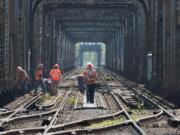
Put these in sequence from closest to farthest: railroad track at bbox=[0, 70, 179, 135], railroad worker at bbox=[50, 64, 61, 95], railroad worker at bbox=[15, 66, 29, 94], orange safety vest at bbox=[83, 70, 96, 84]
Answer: railroad track at bbox=[0, 70, 179, 135] < orange safety vest at bbox=[83, 70, 96, 84] < railroad worker at bbox=[50, 64, 61, 95] < railroad worker at bbox=[15, 66, 29, 94]

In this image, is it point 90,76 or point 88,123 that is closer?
point 88,123

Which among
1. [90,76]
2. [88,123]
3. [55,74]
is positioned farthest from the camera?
[55,74]

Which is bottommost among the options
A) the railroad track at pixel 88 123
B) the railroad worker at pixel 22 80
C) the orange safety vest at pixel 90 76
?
the railroad track at pixel 88 123

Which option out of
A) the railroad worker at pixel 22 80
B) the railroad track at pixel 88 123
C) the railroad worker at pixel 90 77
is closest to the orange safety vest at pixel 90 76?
the railroad worker at pixel 90 77

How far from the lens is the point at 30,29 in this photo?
33.1 m

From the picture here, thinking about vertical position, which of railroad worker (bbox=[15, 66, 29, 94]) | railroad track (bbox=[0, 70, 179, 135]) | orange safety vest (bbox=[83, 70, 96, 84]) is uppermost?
orange safety vest (bbox=[83, 70, 96, 84])

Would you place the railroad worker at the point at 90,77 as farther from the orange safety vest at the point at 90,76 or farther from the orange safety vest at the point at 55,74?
the orange safety vest at the point at 55,74

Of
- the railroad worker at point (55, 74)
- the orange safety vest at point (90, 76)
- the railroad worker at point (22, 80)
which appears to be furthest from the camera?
the railroad worker at point (22, 80)

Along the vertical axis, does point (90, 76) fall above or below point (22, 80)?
above

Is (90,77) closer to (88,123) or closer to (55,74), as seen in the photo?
(55,74)

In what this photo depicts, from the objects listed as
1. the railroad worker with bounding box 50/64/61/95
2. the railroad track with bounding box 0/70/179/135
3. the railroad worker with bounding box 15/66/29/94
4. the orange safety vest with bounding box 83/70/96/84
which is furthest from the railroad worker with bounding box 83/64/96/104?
the railroad worker with bounding box 15/66/29/94

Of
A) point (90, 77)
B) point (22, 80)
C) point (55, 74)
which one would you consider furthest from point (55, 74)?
point (90, 77)

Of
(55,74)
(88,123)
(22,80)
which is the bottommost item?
(88,123)

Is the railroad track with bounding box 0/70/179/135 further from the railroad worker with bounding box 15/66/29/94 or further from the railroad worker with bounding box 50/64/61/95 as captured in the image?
the railroad worker with bounding box 15/66/29/94
